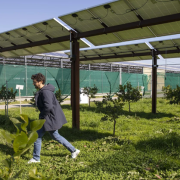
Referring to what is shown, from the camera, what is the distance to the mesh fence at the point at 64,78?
10.6 m

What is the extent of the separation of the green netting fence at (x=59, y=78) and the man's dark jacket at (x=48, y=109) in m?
6.75

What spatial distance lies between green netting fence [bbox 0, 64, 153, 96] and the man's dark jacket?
6749mm

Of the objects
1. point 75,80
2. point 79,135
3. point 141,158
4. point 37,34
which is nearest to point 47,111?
point 141,158

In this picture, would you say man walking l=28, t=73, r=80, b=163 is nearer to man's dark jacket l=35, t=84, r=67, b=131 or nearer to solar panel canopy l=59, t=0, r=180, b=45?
man's dark jacket l=35, t=84, r=67, b=131

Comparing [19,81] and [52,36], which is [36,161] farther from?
[19,81]

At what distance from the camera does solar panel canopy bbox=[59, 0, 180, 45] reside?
16.4ft

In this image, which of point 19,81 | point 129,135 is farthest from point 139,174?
point 19,81

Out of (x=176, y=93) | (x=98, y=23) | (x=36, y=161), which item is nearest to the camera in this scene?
(x=36, y=161)

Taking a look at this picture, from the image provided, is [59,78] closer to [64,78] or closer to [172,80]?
[64,78]

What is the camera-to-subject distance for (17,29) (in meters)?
7.40

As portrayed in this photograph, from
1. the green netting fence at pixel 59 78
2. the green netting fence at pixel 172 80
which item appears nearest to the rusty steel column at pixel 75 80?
the green netting fence at pixel 59 78

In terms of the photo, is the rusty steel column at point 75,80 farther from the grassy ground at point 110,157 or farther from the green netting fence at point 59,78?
the green netting fence at point 59,78

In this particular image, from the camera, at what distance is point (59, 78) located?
11523mm

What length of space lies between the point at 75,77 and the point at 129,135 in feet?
8.08
